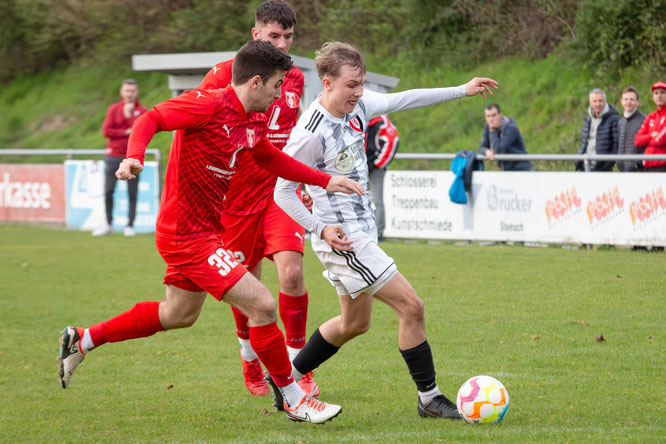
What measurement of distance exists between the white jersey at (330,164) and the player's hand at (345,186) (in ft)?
0.85

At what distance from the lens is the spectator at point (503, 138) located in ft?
42.2

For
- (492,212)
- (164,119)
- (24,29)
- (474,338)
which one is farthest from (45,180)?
(24,29)

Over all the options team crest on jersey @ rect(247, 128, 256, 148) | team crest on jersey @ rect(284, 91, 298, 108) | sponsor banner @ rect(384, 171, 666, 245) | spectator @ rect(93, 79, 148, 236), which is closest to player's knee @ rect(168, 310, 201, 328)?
team crest on jersey @ rect(247, 128, 256, 148)

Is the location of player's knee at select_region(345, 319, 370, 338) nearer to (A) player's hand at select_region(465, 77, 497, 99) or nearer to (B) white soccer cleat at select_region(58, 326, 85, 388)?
(A) player's hand at select_region(465, 77, 497, 99)

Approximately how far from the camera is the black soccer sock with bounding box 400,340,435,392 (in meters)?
4.66

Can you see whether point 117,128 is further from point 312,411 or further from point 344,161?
point 312,411

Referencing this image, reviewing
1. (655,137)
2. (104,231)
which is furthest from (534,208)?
(104,231)

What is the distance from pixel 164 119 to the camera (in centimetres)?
438

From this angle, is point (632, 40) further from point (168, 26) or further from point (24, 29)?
point (24, 29)

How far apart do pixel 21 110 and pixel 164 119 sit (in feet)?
103

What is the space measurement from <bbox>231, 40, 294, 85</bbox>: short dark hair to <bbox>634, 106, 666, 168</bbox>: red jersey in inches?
318

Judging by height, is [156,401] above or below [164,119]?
below

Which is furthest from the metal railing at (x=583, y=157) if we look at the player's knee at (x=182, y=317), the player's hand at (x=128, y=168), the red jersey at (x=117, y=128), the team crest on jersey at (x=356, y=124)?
the player's hand at (x=128, y=168)

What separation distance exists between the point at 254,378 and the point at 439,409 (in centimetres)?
143
